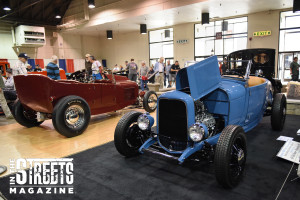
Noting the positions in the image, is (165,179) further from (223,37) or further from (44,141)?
(223,37)

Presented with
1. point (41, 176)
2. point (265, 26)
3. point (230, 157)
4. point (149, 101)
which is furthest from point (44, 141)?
point (265, 26)

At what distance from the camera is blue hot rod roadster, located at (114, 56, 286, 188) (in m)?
2.54

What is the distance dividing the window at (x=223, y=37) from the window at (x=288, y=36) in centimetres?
190

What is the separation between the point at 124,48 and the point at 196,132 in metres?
18.1

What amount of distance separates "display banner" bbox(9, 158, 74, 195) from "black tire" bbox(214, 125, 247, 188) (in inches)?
65.9

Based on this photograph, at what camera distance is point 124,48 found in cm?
1970

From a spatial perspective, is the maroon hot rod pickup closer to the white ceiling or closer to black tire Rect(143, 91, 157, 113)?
black tire Rect(143, 91, 157, 113)

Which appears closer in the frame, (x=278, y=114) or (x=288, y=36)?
(x=278, y=114)

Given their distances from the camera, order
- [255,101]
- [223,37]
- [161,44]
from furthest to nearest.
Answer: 1. [161,44]
2. [223,37]
3. [255,101]

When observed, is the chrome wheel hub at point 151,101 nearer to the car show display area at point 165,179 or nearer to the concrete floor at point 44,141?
the concrete floor at point 44,141

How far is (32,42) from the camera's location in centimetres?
1556

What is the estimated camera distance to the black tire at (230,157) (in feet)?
7.62

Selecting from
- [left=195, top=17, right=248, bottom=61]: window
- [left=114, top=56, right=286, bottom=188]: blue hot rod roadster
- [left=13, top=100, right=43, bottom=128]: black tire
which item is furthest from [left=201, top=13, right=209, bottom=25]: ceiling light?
[left=13, top=100, right=43, bottom=128]: black tire

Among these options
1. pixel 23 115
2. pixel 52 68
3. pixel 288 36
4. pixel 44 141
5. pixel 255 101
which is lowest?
pixel 44 141
